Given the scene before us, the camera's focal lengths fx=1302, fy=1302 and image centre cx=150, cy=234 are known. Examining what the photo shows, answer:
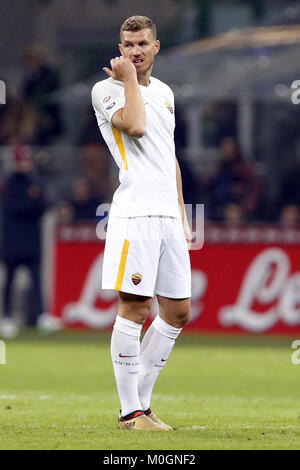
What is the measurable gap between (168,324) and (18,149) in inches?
347

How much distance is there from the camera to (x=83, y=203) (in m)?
15.8

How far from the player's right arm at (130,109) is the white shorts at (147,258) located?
50 centimetres

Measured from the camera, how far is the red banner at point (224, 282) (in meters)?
14.7

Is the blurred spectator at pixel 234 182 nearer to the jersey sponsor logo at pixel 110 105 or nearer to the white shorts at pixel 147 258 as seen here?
the white shorts at pixel 147 258

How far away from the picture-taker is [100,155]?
53.0ft

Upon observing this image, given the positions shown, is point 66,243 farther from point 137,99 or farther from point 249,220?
point 137,99

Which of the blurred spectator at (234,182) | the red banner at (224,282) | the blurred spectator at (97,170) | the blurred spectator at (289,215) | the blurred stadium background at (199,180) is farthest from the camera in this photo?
the blurred spectator at (97,170)

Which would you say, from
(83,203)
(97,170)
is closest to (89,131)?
(97,170)

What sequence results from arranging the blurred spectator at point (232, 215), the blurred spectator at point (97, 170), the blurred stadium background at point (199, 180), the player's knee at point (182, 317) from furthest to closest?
the blurred spectator at point (97, 170) → the blurred spectator at point (232, 215) → the blurred stadium background at point (199, 180) → the player's knee at point (182, 317)

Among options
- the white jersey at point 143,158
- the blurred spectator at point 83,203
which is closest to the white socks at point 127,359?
the white jersey at point 143,158

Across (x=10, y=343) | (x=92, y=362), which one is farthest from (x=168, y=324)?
(x=10, y=343)

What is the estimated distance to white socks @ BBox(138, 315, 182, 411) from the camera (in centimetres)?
714

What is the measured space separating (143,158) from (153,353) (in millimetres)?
1083

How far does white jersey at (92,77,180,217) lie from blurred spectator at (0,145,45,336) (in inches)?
322
